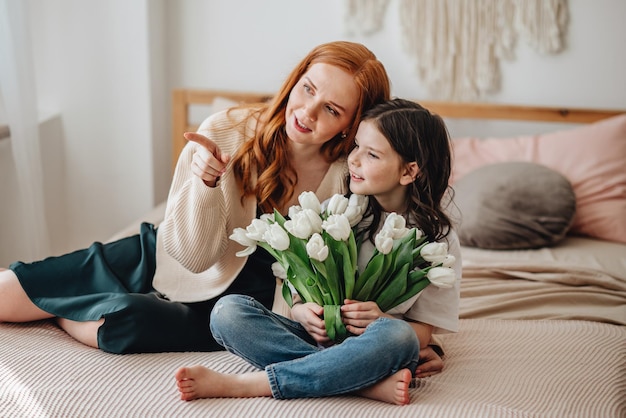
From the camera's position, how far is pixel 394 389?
1.51 m

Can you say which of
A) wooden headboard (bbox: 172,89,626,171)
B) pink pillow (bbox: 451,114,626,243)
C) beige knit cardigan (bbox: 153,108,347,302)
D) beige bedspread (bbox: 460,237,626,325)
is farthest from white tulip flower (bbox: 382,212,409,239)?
wooden headboard (bbox: 172,89,626,171)

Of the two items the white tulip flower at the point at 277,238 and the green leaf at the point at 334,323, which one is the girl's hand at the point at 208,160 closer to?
the white tulip flower at the point at 277,238

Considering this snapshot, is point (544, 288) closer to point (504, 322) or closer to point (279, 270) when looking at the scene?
point (504, 322)

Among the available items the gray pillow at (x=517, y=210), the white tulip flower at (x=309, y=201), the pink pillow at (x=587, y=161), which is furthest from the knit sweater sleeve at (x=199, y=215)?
the pink pillow at (x=587, y=161)

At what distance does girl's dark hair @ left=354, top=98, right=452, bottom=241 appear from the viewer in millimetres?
1678

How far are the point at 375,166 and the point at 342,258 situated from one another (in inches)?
8.4

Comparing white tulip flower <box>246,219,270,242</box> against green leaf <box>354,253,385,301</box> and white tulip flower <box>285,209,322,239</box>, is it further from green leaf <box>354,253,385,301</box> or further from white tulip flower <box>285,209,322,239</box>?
green leaf <box>354,253,385,301</box>

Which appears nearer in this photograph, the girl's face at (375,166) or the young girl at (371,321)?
the young girl at (371,321)

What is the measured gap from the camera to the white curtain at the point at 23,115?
243 cm

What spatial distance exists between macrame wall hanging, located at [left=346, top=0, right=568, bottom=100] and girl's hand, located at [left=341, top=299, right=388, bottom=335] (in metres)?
1.75

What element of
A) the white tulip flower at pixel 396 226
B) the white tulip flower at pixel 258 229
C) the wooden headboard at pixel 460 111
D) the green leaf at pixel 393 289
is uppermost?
the white tulip flower at pixel 396 226

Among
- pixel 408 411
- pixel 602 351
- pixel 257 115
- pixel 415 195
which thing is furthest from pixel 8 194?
pixel 602 351

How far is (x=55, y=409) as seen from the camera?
1460 mm

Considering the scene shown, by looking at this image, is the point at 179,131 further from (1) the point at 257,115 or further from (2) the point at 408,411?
(2) the point at 408,411
